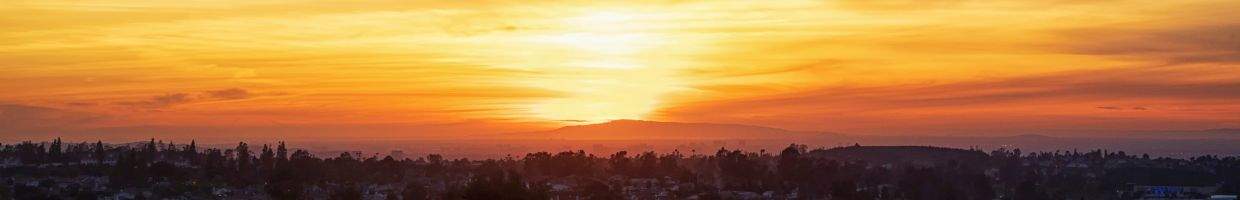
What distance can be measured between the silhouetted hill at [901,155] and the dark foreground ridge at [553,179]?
21.6 meters

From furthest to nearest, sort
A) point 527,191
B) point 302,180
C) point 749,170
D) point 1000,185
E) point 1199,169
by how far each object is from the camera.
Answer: point 1199,169, point 1000,185, point 749,170, point 302,180, point 527,191

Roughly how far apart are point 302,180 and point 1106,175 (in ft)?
220

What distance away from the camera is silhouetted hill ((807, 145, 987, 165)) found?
513 feet

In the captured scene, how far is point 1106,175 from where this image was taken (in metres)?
130

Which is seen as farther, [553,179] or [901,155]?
[901,155]

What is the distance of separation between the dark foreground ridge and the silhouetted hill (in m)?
21.6

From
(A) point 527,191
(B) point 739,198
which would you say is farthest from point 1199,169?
(A) point 527,191

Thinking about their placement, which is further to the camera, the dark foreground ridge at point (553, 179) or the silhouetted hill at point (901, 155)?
the silhouetted hill at point (901, 155)

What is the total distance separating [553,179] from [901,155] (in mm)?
66954

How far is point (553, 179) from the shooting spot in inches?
4072

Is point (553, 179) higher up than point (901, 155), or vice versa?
point (901, 155)

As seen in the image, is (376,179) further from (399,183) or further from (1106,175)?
(1106,175)

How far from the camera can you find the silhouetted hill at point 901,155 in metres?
156

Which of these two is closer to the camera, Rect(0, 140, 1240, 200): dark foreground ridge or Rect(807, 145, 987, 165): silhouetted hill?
Rect(0, 140, 1240, 200): dark foreground ridge
